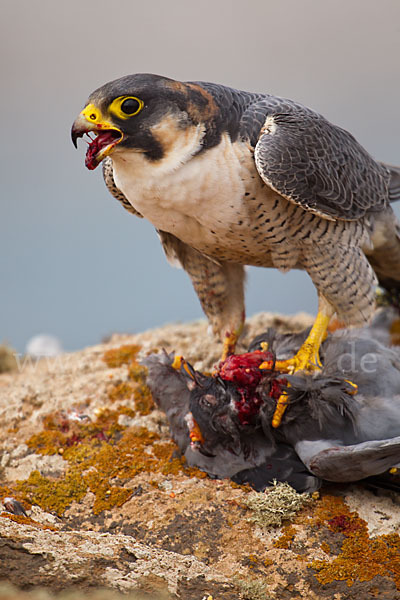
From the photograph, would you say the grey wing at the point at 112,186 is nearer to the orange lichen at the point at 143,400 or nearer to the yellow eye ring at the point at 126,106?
the yellow eye ring at the point at 126,106

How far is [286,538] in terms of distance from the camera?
109 inches

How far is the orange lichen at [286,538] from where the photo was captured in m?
2.74

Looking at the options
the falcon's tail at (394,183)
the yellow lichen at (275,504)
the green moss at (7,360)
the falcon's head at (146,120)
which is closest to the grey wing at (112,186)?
the falcon's head at (146,120)

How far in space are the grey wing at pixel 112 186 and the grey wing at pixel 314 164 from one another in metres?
1.05

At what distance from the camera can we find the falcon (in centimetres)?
298

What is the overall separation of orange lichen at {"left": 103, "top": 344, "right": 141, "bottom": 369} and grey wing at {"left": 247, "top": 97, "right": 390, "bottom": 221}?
2.07 metres

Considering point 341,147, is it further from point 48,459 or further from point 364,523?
point 48,459

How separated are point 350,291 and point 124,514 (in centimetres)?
189

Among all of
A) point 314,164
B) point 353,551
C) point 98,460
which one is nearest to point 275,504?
point 353,551

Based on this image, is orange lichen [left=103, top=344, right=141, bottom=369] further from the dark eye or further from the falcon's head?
the dark eye

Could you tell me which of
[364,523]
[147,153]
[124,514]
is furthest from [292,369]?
[147,153]

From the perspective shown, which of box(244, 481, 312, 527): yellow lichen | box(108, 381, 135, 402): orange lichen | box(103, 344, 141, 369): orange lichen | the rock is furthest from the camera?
box(103, 344, 141, 369): orange lichen

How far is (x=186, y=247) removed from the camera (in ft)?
13.5

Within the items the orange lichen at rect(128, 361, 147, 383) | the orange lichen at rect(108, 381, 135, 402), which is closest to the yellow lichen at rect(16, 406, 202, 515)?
the orange lichen at rect(108, 381, 135, 402)
